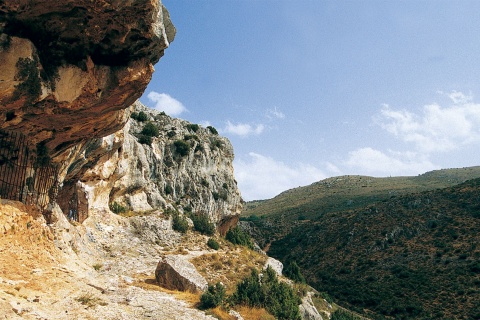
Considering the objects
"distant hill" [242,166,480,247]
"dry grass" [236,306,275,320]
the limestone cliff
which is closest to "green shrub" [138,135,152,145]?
the limestone cliff

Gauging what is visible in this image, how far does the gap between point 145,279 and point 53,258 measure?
549cm

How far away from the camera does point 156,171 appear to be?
40281 mm

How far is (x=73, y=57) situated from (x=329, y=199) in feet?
340

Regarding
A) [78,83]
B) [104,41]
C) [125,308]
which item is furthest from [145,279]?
[104,41]

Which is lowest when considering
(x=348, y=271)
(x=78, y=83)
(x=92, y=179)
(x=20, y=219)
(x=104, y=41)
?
(x=348, y=271)

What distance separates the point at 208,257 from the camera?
2730 cm

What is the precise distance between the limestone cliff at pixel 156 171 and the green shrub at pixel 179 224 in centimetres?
320

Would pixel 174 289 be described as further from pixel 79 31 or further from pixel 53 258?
pixel 79 31

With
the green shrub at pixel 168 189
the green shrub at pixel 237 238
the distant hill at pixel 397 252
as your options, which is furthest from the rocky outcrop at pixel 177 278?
the distant hill at pixel 397 252

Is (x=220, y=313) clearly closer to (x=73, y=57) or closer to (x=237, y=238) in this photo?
(x=73, y=57)

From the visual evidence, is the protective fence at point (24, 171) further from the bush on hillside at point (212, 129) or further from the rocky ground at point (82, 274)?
the bush on hillside at point (212, 129)

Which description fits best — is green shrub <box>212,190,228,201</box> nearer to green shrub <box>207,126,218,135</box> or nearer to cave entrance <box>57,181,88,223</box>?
green shrub <box>207,126,218,135</box>

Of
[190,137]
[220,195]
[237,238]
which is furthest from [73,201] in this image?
[220,195]

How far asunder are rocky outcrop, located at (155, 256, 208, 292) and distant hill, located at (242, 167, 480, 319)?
33735mm
